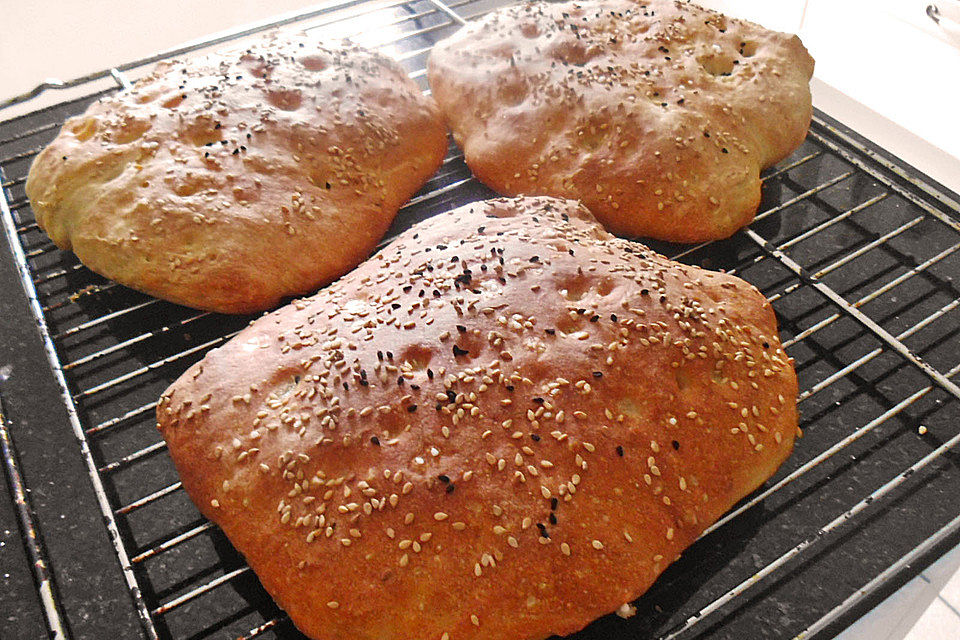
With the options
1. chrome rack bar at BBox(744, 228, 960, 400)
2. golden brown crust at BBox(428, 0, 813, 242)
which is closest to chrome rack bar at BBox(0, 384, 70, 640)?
golden brown crust at BBox(428, 0, 813, 242)

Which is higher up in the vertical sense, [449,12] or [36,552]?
[449,12]

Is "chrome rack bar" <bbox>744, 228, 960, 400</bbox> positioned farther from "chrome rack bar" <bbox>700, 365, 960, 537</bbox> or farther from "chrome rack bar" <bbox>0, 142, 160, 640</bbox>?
"chrome rack bar" <bbox>0, 142, 160, 640</bbox>

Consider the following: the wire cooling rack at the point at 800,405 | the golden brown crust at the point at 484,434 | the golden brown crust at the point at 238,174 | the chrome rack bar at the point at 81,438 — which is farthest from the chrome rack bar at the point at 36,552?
the golden brown crust at the point at 238,174

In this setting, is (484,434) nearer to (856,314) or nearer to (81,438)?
(81,438)

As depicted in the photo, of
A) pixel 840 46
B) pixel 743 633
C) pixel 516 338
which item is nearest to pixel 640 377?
pixel 516 338

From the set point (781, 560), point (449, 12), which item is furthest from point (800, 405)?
point (449, 12)

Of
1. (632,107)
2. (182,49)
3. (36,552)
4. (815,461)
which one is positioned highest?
(182,49)
